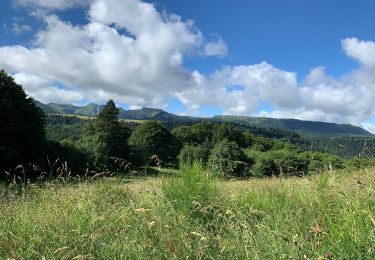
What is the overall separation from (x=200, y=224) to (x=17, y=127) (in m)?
41.7

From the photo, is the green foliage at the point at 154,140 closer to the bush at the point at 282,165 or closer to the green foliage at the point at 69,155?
the bush at the point at 282,165

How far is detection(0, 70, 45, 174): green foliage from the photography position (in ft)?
137

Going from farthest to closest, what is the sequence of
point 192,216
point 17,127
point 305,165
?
point 17,127 → point 305,165 → point 192,216

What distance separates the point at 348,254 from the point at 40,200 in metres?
5.30

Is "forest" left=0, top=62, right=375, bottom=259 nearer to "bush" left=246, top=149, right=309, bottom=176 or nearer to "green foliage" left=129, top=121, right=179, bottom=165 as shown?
"bush" left=246, top=149, right=309, bottom=176

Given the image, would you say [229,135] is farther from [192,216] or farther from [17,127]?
[192,216]

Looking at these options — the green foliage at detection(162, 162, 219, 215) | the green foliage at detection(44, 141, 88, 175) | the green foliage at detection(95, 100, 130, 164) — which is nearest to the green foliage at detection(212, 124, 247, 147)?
the green foliage at detection(95, 100, 130, 164)

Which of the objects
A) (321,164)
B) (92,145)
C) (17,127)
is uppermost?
(321,164)

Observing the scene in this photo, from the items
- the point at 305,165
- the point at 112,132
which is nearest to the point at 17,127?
the point at 112,132

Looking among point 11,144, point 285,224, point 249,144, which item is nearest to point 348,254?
point 285,224

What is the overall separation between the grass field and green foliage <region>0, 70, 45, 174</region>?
123 ft

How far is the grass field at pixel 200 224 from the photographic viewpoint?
13.5ft

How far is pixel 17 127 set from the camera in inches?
1700

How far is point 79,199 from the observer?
275 inches
